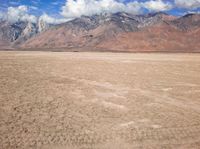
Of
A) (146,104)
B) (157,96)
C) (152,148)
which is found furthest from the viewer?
(157,96)

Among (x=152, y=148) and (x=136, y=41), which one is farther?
(x=136, y=41)

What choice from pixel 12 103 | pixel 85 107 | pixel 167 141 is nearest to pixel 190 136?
pixel 167 141

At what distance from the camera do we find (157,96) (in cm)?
1543

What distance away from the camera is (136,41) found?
471 ft

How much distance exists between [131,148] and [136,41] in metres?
138

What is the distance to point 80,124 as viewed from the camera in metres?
10.2

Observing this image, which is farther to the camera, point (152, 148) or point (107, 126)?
point (107, 126)

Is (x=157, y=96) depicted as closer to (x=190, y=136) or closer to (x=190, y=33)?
(x=190, y=136)

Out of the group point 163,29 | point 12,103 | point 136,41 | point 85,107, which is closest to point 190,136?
point 85,107

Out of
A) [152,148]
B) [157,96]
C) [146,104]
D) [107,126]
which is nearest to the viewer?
[152,148]

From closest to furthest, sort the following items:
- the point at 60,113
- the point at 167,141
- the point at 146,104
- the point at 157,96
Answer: the point at 167,141 < the point at 60,113 < the point at 146,104 < the point at 157,96

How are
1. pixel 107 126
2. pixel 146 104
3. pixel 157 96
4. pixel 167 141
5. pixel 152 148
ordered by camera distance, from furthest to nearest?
pixel 157 96
pixel 146 104
pixel 107 126
pixel 167 141
pixel 152 148

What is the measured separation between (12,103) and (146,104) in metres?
6.18

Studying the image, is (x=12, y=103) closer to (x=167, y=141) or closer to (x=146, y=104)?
(x=146, y=104)
